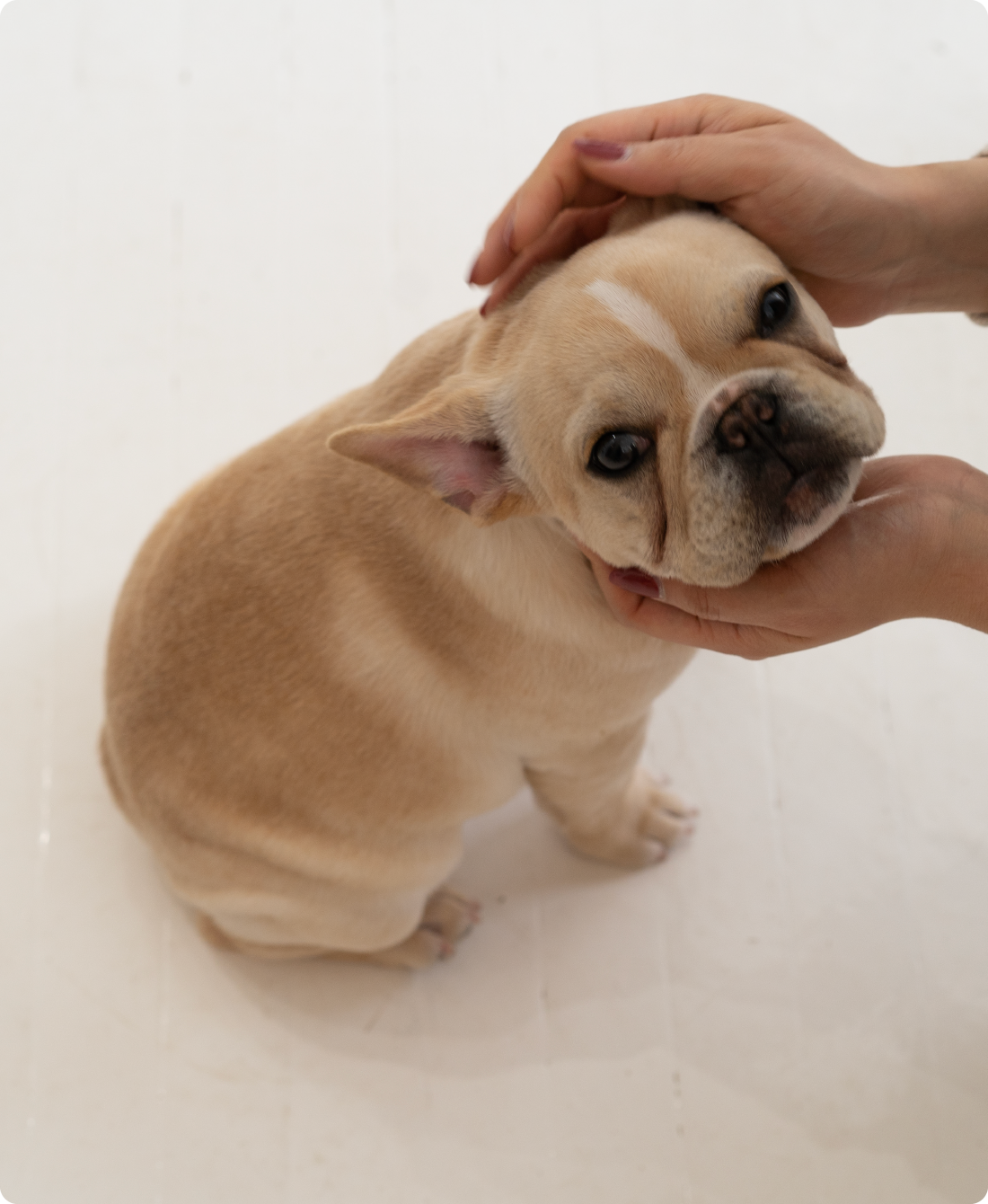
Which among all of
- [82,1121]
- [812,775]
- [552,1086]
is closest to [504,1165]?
[552,1086]

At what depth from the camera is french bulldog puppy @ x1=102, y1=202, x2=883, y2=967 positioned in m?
2.04

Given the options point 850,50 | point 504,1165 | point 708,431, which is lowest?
point 504,1165

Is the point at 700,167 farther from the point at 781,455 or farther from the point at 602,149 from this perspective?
the point at 781,455

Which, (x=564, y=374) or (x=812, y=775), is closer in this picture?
(x=564, y=374)

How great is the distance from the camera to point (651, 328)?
6.58 feet

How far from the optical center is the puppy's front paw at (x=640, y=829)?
3.32 meters

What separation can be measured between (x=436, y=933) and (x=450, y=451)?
1.90m

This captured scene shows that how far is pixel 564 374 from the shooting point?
208 centimetres

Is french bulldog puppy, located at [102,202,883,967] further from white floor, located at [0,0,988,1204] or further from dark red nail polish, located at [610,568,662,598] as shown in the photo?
white floor, located at [0,0,988,1204]

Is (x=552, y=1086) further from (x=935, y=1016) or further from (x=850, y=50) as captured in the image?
(x=850, y=50)

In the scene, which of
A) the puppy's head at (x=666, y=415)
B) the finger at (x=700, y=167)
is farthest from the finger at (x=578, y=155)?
the puppy's head at (x=666, y=415)

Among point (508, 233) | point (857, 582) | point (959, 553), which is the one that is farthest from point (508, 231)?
point (959, 553)

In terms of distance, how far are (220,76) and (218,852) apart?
3464 millimetres

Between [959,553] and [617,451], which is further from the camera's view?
[959,553]
